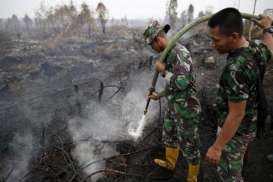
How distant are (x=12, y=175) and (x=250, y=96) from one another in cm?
392

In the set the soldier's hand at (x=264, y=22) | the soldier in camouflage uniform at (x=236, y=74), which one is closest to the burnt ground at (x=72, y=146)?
the soldier in camouflage uniform at (x=236, y=74)

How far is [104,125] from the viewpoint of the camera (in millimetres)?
5277

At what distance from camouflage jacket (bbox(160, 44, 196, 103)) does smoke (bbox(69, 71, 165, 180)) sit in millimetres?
1934

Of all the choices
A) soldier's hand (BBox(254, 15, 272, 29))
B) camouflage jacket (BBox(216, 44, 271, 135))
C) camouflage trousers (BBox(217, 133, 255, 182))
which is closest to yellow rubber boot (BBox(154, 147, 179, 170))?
camouflage trousers (BBox(217, 133, 255, 182))

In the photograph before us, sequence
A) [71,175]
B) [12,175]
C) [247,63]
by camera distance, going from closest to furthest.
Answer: [247,63] < [71,175] < [12,175]

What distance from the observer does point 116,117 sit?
575 centimetres

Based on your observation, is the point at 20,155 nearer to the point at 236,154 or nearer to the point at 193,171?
the point at 193,171

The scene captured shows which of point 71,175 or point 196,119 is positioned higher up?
point 196,119

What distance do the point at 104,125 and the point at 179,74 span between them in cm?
320

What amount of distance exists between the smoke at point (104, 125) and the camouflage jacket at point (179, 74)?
1.93 metres

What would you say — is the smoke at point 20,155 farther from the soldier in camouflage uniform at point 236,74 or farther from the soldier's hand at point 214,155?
the soldier in camouflage uniform at point 236,74

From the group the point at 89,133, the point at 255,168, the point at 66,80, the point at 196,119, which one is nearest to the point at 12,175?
the point at 89,133

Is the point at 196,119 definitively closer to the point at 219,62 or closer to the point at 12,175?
the point at 12,175

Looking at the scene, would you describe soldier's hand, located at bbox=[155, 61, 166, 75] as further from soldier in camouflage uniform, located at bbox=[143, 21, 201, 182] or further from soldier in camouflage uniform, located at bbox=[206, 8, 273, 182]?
soldier in camouflage uniform, located at bbox=[206, 8, 273, 182]
